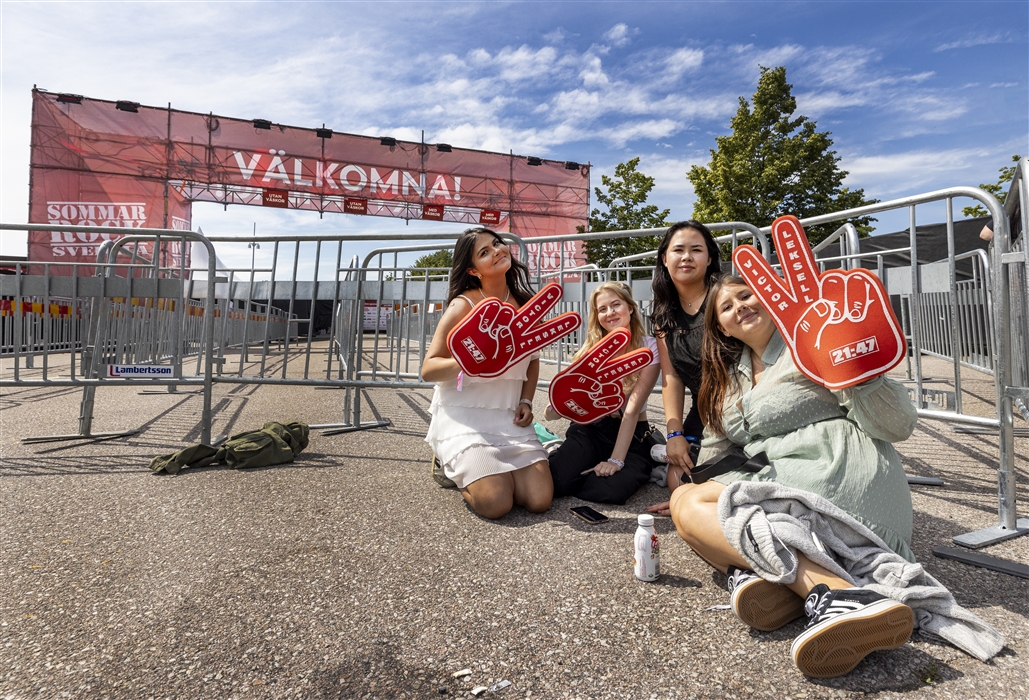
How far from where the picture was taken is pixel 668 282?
3.33 meters

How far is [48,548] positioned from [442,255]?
154ft

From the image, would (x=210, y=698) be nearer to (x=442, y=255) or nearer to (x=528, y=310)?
(x=528, y=310)

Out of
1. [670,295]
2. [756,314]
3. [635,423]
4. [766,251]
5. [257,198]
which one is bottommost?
[635,423]

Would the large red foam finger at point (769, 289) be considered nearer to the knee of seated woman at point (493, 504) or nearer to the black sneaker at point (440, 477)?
the knee of seated woman at point (493, 504)

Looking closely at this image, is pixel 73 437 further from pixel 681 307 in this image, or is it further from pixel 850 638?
pixel 850 638

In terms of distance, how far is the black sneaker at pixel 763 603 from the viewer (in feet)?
5.71

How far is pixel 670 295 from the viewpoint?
10.9 ft

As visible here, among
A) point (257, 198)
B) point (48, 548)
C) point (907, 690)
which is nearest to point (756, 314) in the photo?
point (907, 690)

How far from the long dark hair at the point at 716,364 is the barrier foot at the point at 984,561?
1.03 meters

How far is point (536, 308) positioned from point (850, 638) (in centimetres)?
202

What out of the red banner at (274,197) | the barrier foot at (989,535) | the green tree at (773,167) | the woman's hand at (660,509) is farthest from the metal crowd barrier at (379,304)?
the red banner at (274,197)

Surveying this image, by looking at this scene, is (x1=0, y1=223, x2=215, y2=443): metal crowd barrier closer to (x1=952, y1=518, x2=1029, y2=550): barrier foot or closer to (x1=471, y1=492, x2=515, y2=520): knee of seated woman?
(x1=471, y1=492, x2=515, y2=520): knee of seated woman

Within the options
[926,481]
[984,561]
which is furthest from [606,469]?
[926,481]

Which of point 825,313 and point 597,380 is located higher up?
point 825,313
